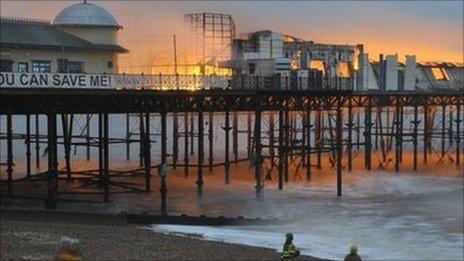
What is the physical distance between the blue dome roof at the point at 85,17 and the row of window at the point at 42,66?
3112 mm

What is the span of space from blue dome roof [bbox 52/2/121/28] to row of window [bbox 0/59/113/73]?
3.11 m

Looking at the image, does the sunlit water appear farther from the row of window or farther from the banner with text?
the row of window

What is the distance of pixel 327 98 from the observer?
4375 centimetres

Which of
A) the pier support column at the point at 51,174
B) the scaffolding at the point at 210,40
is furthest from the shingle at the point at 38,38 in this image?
the scaffolding at the point at 210,40

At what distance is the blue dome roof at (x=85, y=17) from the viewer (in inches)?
Result: 1510

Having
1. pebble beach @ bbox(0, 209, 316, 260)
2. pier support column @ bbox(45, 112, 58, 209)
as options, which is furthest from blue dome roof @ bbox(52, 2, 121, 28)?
pebble beach @ bbox(0, 209, 316, 260)

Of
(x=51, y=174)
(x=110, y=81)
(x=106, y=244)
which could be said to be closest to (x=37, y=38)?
(x=110, y=81)

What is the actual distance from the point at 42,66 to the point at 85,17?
5.84 meters

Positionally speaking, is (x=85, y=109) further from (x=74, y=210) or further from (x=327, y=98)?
(x=327, y=98)

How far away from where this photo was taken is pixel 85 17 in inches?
1532

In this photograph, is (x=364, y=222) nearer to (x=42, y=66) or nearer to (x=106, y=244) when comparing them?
(x=106, y=244)

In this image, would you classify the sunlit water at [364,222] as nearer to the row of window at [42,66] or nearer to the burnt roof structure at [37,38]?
the row of window at [42,66]

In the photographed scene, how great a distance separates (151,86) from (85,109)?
303cm

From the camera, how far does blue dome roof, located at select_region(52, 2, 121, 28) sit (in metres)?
38.3
